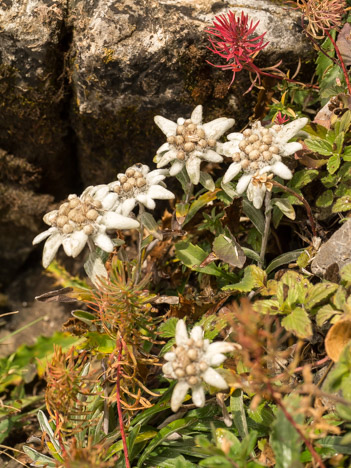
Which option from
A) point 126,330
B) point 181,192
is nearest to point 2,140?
point 181,192

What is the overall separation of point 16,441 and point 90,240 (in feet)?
4.58

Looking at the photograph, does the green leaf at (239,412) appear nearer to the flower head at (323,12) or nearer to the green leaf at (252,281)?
the green leaf at (252,281)

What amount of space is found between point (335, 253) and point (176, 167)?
0.78m

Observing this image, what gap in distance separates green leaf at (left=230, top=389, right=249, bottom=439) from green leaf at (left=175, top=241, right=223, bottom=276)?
59cm

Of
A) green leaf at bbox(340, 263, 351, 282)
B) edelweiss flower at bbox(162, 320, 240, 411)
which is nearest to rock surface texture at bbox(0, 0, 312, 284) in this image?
green leaf at bbox(340, 263, 351, 282)

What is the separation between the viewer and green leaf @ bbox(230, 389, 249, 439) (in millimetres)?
1824

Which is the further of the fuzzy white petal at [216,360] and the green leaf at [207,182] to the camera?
the green leaf at [207,182]

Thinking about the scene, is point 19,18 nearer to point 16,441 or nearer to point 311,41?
point 311,41

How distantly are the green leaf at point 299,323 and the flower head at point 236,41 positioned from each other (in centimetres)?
115

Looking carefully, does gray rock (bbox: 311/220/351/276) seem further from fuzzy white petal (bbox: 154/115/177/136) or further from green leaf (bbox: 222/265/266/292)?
fuzzy white petal (bbox: 154/115/177/136)

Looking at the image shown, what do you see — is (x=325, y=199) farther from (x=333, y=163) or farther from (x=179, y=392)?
(x=179, y=392)

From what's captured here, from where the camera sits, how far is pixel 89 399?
7.22 feet

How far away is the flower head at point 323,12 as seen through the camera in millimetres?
2057

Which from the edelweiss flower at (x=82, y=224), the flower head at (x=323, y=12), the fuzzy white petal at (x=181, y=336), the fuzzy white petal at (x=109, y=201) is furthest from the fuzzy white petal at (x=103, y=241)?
the flower head at (x=323, y=12)
